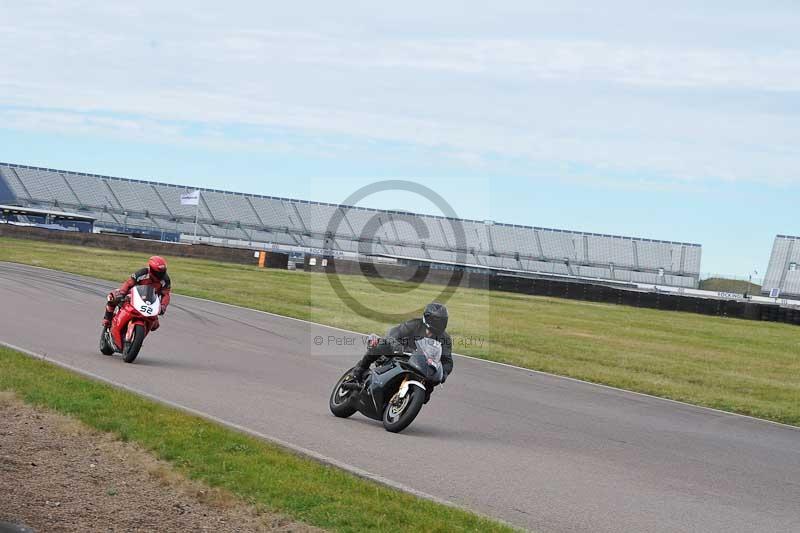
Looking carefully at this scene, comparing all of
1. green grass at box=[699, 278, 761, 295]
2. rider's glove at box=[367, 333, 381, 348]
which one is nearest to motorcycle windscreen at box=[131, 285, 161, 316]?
rider's glove at box=[367, 333, 381, 348]

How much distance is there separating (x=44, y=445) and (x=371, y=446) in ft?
10.2

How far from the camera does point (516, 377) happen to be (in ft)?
60.1

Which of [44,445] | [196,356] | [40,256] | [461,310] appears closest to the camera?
[44,445]

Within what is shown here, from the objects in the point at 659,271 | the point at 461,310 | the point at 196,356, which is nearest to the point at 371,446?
the point at 196,356

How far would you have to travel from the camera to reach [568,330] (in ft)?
104

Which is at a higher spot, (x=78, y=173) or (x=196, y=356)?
(x=78, y=173)

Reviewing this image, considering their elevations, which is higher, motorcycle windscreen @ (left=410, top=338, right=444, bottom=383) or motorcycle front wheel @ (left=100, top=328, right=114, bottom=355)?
motorcycle windscreen @ (left=410, top=338, right=444, bottom=383)

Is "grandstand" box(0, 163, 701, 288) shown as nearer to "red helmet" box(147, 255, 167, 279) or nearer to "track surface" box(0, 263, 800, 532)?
"track surface" box(0, 263, 800, 532)

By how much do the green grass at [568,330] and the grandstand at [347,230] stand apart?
1093 inches

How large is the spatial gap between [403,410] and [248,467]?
119 inches

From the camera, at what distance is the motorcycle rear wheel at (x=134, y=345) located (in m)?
14.6

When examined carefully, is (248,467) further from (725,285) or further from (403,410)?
(725,285)

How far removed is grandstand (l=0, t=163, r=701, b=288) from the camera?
260 feet

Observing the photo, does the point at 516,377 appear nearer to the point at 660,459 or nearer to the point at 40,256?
the point at 660,459
